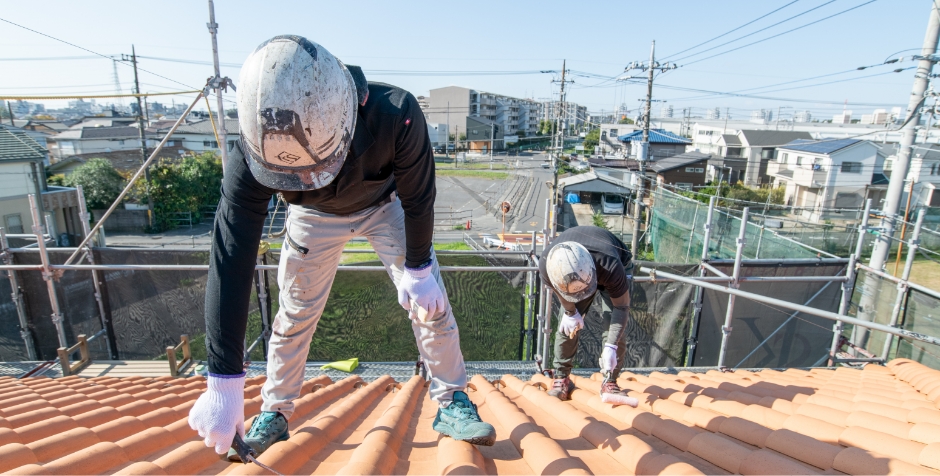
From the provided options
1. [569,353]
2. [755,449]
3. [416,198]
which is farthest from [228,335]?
[569,353]

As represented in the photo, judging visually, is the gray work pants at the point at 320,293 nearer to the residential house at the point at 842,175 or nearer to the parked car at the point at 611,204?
the parked car at the point at 611,204

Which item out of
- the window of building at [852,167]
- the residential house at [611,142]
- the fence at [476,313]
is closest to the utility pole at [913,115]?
the fence at [476,313]

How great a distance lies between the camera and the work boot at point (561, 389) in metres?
3.14

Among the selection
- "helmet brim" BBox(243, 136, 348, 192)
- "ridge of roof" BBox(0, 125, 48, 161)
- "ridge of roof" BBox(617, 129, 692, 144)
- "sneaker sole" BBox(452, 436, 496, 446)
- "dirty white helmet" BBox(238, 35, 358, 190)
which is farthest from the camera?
"ridge of roof" BBox(617, 129, 692, 144)

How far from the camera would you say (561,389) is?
3.17m

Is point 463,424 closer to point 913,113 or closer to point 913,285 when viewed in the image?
point 913,285

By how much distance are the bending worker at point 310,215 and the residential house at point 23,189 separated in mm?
15512

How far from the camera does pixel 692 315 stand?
521cm

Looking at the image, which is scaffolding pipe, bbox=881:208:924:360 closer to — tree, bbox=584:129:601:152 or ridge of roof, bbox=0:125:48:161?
ridge of roof, bbox=0:125:48:161

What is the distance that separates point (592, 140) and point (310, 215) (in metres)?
55.8

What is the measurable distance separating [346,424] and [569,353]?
5.99 feet

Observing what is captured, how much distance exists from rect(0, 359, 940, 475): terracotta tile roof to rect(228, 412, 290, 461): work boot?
11 cm

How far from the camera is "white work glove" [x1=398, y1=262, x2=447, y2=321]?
192 centimetres

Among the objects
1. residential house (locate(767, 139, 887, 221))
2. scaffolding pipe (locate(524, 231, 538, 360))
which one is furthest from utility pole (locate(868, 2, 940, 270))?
residential house (locate(767, 139, 887, 221))
